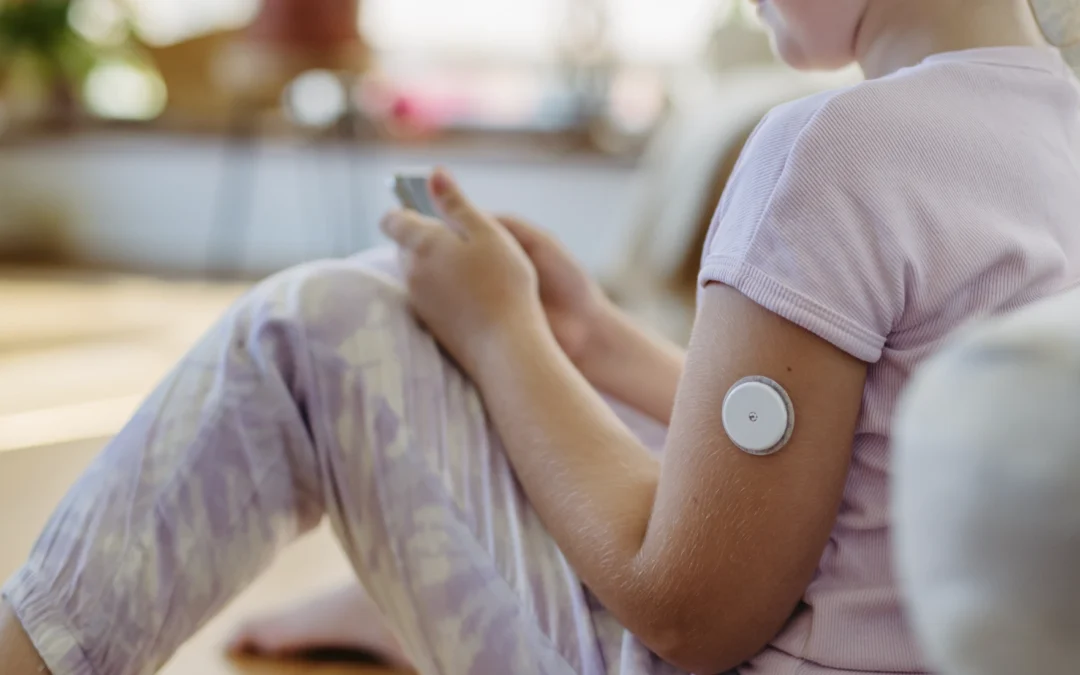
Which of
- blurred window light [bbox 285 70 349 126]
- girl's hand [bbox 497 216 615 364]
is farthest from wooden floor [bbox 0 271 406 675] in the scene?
blurred window light [bbox 285 70 349 126]

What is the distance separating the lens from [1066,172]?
56cm

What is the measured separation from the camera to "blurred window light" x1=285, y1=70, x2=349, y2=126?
10.9ft

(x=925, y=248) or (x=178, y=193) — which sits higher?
(x=925, y=248)

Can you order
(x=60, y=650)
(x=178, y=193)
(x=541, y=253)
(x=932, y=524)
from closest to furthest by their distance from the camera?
(x=932, y=524), (x=60, y=650), (x=541, y=253), (x=178, y=193)

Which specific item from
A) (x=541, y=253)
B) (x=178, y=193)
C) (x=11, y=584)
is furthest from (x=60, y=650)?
(x=178, y=193)

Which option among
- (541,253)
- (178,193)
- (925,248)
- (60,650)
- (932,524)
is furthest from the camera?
(178,193)

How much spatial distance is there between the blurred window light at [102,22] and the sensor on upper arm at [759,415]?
3730 mm

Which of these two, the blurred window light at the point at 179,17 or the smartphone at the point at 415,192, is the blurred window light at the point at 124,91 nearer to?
the blurred window light at the point at 179,17

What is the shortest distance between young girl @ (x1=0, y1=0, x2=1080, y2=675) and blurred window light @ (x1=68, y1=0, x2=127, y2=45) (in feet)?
11.1

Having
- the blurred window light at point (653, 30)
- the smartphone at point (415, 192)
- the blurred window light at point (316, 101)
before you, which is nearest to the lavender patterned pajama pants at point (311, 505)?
the smartphone at point (415, 192)

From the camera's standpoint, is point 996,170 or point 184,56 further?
point 184,56

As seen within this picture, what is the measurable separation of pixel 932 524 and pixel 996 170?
1.04 ft

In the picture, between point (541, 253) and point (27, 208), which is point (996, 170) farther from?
point (27, 208)

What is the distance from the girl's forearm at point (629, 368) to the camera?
2.80 ft
